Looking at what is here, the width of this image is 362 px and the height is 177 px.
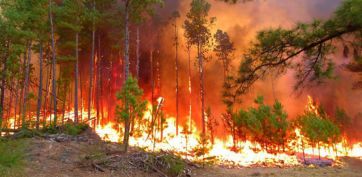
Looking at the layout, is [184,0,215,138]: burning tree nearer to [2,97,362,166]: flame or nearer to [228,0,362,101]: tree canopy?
[2,97,362,166]: flame

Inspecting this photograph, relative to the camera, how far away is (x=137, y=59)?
2806 centimetres

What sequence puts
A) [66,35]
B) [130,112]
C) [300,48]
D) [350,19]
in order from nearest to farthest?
1. [350,19]
2. [300,48]
3. [130,112]
4. [66,35]

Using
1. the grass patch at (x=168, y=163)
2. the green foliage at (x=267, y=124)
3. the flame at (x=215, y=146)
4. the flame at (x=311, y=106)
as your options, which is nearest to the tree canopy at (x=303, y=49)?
the grass patch at (x=168, y=163)

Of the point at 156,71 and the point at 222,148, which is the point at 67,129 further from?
the point at 156,71

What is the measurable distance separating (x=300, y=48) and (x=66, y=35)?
24.3 metres

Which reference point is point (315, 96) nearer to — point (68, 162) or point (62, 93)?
point (62, 93)

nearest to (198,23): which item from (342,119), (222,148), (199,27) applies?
(199,27)

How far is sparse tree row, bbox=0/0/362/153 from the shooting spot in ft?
25.6

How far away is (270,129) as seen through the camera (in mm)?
29047

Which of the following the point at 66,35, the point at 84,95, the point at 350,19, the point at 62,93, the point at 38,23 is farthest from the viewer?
the point at 84,95

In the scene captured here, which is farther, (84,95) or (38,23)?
(84,95)

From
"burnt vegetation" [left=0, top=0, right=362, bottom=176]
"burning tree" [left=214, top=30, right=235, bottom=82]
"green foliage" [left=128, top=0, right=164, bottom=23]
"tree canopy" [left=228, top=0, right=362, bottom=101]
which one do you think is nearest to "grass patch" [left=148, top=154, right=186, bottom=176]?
"burnt vegetation" [left=0, top=0, right=362, bottom=176]

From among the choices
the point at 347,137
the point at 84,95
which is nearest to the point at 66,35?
the point at 84,95

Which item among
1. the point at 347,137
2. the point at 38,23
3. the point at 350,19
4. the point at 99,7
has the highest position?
the point at 99,7
